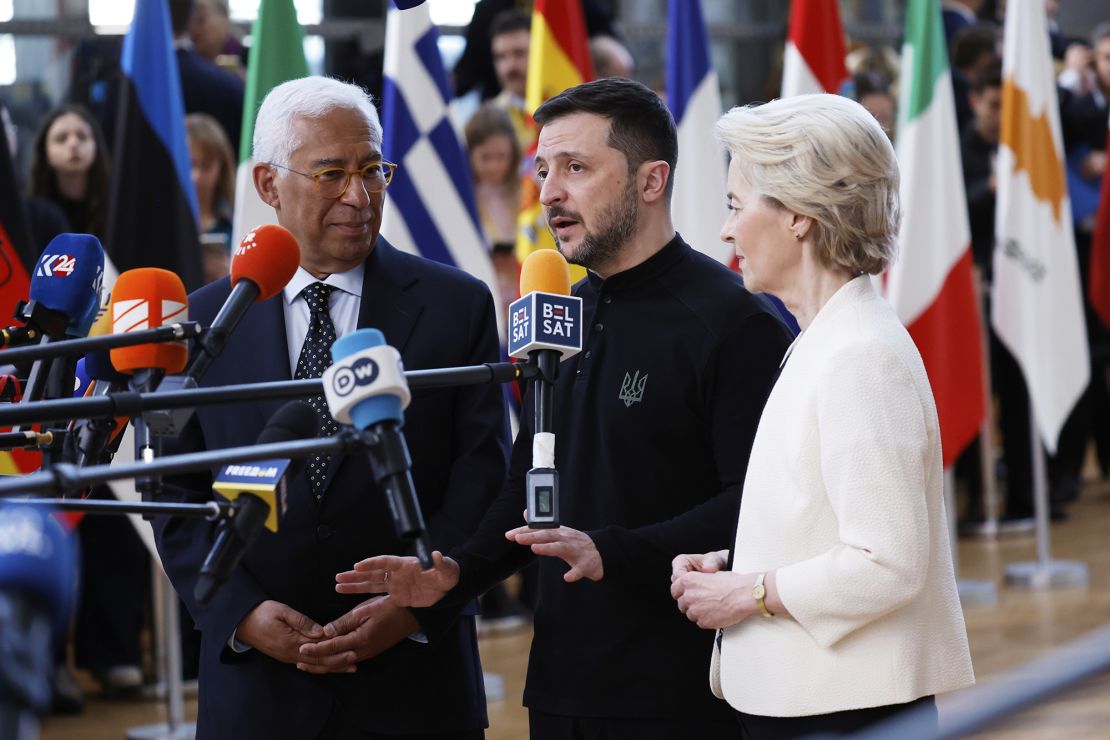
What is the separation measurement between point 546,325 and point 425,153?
323 centimetres

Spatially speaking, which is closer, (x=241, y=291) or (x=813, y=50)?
(x=241, y=291)

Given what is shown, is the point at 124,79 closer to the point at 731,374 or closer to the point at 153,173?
the point at 153,173

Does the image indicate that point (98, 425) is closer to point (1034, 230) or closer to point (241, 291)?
point (241, 291)

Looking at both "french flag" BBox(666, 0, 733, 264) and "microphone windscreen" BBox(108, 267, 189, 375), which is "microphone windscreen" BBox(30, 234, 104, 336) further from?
"french flag" BBox(666, 0, 733, 264)

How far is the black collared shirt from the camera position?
244 centimetres

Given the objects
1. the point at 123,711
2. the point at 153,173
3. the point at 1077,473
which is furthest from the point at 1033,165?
the point at 123,711

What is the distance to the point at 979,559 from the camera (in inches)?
267

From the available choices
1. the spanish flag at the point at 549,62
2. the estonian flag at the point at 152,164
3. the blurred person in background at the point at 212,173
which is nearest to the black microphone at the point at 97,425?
the estonian flag at the point at 152,164

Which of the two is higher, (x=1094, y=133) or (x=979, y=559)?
(x=1094, y=133)

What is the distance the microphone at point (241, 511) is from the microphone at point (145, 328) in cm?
11

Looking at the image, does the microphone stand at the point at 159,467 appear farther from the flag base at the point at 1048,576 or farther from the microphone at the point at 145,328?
the flag base at the point at 1048,576

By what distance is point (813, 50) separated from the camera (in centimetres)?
590

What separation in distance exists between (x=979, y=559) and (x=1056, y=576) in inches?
20.2

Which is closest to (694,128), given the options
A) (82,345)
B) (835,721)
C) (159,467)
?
(835,721)
